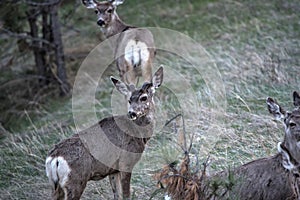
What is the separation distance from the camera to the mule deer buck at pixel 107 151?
6766mm

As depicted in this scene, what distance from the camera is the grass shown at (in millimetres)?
8398

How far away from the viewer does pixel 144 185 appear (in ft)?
26.4

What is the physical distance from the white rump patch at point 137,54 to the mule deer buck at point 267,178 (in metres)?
4.74

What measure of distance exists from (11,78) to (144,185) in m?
7.86

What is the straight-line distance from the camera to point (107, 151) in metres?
7.30

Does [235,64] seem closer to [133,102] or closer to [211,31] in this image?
[211,31]

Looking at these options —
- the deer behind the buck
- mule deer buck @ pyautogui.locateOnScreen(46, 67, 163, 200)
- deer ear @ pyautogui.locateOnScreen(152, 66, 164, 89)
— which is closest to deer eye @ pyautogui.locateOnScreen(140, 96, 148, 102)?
mule deer buck @ pyautogui.locateOnScreen(46, 67, 163, 200)

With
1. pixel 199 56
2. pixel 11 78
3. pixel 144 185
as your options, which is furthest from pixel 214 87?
pixel 11 78

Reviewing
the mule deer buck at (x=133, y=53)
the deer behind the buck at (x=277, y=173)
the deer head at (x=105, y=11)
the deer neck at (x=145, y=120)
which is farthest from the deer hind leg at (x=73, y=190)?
the deer head at (x=105, y=11)

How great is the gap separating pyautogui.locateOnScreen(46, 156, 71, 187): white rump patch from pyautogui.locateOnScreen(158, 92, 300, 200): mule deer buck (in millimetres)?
1086

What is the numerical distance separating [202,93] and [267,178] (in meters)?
5.20

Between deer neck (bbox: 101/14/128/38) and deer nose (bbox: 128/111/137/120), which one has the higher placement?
deer nose (bbox: 128/111/137/120)

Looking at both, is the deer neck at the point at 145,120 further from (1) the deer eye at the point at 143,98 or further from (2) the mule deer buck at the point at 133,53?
(2) the mule deer buck at the point at 133,53

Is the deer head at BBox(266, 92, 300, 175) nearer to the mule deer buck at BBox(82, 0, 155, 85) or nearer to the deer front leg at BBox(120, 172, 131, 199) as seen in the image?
the deer front leg at BBox(120, 172, 131, 199)
